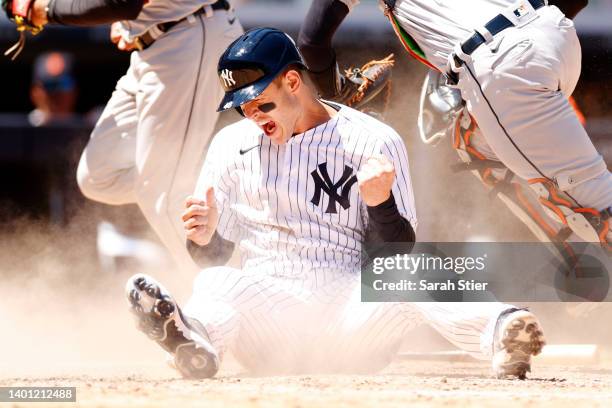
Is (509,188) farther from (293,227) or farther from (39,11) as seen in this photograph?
(39,11)

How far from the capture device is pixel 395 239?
3.67m

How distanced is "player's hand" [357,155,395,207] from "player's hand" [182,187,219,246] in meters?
0.49

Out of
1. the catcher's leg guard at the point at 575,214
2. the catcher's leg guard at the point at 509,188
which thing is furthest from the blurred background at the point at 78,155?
the catcher's leg guard at the point at 575,214

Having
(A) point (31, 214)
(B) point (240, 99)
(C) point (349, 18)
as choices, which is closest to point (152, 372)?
(B) point (240, 99)

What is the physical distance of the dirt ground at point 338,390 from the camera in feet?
9.74

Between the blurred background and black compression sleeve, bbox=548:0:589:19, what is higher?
black compression sleeve, bbox=548:0:589:19

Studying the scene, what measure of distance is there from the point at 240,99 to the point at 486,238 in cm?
246

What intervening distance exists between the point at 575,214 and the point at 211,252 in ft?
4.25

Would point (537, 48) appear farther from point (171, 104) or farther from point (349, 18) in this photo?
point (349, 18)

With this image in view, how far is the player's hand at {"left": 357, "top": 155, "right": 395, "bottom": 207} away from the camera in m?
3.46

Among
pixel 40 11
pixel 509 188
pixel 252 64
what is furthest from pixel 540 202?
pixel 40 11

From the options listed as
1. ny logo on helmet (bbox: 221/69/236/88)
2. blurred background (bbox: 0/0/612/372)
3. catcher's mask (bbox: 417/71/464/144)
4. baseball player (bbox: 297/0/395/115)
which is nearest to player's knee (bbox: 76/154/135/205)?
blurred background (bbox: 0/0/612/372)

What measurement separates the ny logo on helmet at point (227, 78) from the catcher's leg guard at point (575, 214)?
1152 millimetres

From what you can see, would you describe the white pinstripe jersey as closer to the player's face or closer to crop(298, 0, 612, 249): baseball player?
the player's face
